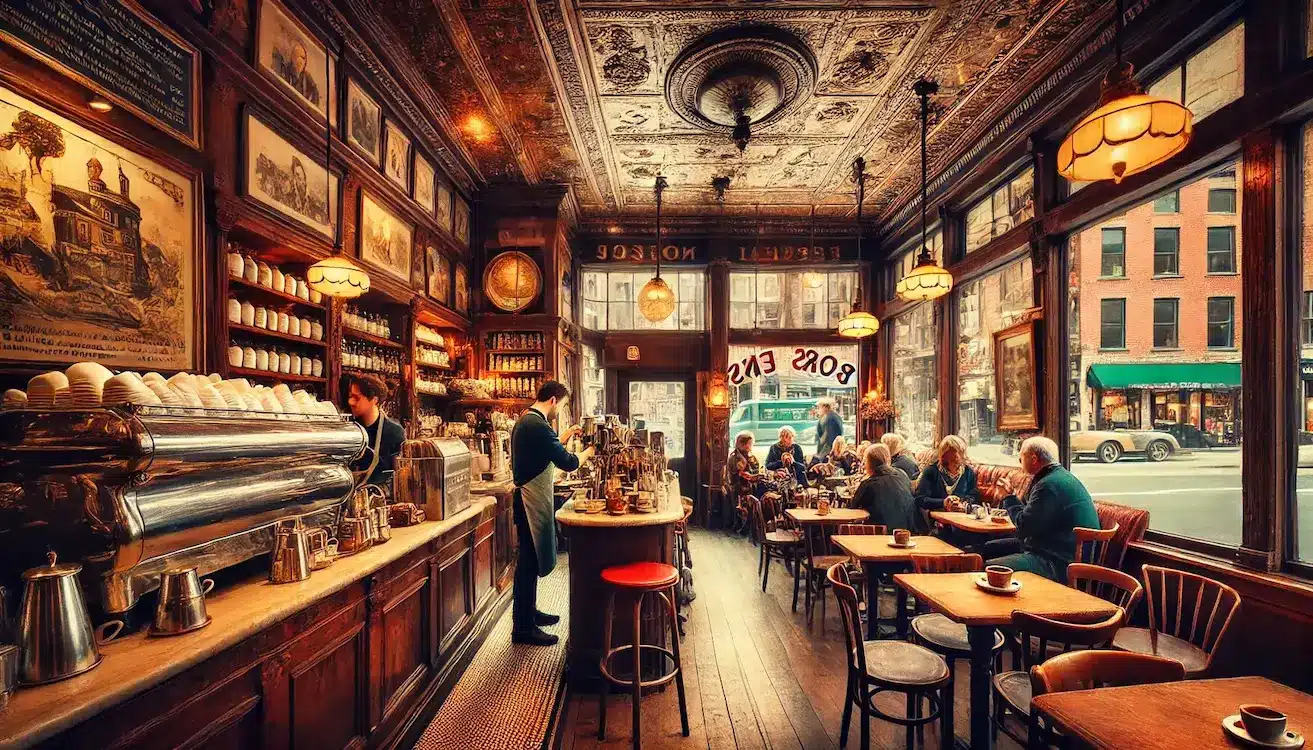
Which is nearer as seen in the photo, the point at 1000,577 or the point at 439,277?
the point at 1000,577

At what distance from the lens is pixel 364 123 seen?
15.5 ft

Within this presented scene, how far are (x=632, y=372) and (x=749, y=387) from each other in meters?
1.90

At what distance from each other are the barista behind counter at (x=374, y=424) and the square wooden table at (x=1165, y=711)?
12.2 feet

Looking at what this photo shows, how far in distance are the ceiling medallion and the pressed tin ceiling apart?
0.03m

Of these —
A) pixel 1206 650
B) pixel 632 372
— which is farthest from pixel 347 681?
pixel 632 372

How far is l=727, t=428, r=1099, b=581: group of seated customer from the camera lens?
12.9 ft

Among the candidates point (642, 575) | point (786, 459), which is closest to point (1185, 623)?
point (642, 575)

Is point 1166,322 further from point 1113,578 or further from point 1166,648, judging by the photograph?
point 1166,648

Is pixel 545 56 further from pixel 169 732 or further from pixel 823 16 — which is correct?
pixel 169 732

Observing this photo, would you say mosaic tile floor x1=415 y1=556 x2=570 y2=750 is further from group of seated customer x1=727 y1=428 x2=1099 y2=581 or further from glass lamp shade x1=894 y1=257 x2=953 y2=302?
glass lamp shade x1=894 y1=257 x2=953 y2=302

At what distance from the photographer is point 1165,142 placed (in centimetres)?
273

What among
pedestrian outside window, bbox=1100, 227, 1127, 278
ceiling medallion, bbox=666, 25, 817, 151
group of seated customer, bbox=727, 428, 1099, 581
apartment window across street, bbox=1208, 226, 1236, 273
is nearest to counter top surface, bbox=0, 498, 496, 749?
group of seated customer, bbox=727, 428, 1099, 581

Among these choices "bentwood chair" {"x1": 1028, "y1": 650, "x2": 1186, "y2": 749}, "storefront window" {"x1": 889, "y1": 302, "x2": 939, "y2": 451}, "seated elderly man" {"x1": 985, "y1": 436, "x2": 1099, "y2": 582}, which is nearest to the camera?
"bentwood chair" {"x1": 1028, "y1": 650, "x2": 1186, "y2": 749}

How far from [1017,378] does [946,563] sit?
318 cm
